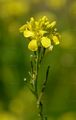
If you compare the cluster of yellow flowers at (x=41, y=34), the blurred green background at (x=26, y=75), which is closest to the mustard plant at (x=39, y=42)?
the cluster of yellow flowers at (x=41, y=34)

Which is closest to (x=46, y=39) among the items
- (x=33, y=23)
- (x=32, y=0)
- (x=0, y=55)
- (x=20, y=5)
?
(x=33, y=23)

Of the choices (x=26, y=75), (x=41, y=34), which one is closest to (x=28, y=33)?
(x=41, y=34)

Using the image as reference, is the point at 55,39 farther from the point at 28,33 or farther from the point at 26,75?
Answer: the point at 26,75

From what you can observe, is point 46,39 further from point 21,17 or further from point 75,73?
point 21,17

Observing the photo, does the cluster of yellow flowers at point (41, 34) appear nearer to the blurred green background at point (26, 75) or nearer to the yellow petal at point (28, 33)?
the yellow petal at point (28, 33)

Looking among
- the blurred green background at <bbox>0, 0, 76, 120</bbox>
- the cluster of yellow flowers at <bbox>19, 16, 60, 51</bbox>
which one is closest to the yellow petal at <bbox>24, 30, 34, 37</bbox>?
the cluster of yellow flowers at <bbox>19, 16, 60, 51</bbox>
